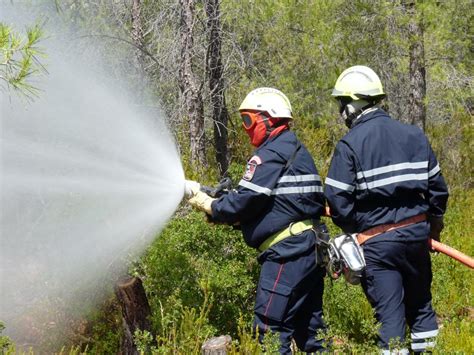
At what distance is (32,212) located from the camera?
780cm

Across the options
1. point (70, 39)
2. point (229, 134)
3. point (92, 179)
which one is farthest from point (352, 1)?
Answer: point (92, 179)

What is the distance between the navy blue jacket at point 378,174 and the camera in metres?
4.56

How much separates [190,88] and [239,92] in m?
1.43

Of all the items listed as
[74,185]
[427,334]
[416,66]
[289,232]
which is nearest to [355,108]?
[289,232]

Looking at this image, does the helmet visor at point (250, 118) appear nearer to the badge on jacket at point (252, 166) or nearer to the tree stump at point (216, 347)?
the badge on jacket at point (252, 166)

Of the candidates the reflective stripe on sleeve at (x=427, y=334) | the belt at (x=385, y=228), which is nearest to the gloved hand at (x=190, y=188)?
the belt at (x=385, y=228)

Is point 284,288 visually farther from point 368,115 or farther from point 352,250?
point 368,115

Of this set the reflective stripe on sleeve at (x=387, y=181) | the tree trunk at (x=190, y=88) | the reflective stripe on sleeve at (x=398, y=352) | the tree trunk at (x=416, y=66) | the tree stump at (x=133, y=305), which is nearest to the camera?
the reflective stripe on sleeve at (x=398, y=352)

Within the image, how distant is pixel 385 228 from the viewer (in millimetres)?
4625

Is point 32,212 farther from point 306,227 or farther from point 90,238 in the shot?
point 306,227

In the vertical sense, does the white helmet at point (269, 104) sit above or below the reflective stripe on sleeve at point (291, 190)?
above

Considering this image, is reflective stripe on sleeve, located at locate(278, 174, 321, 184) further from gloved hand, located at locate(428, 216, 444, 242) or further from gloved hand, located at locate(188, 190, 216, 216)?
gloved hand, located at locate(428, 216, 444, 242)

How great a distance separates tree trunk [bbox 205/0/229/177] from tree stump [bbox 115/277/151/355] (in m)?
3.15

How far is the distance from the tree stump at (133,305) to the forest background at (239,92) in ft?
0.32
